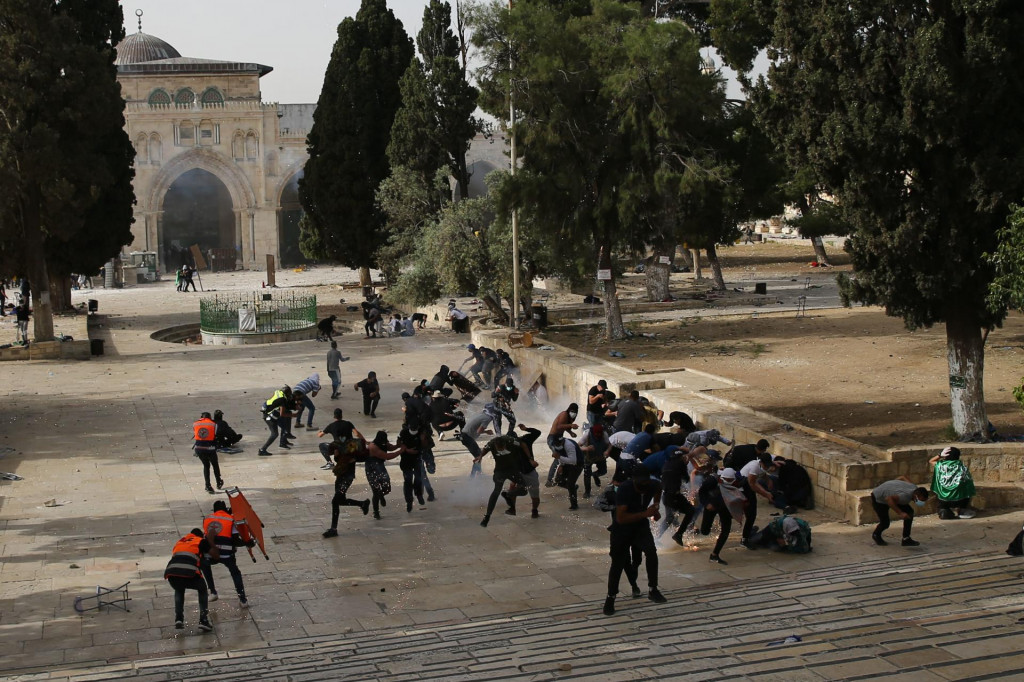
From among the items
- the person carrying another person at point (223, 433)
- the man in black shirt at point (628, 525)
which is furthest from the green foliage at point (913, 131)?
the person carrying another person at point (223, 433)

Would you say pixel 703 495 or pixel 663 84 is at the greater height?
pixel 663 84

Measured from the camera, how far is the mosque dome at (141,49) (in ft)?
204

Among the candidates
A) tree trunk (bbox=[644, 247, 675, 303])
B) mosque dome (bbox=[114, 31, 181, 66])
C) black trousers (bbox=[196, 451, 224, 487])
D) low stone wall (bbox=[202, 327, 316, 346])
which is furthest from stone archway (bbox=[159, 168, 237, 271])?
black trousers (bbox=[196, 451, 224, 487])

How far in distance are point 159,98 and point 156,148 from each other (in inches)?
96.9

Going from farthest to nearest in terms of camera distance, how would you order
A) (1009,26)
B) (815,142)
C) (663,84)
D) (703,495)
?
(663,84) < (815,142) < (1009,26) < (703,495)

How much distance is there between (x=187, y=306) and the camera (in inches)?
1566

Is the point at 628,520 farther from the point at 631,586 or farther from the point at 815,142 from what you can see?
the point at 815,142

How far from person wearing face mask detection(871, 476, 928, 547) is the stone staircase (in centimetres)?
117

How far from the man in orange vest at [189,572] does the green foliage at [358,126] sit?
29973 millimetres

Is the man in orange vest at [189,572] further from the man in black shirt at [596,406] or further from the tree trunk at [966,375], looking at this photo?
the tree trunk at [966,375]

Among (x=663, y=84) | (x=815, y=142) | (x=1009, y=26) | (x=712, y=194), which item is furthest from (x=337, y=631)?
(x=712, y=194)

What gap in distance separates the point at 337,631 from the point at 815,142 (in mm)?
8933

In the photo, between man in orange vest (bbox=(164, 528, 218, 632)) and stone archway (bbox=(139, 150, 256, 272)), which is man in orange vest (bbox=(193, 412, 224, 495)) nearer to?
man in orange vest (bbox=(164, 528, 218, 632))

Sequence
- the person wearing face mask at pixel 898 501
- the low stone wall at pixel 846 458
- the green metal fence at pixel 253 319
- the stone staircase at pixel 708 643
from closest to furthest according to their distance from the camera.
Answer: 1. the stone staircase at pixel 708 643
2. the person wearing face mask at pixel 898 501
3. the low stone wall at pixel 846 458
4. the green metal fence at pixel 253 319
